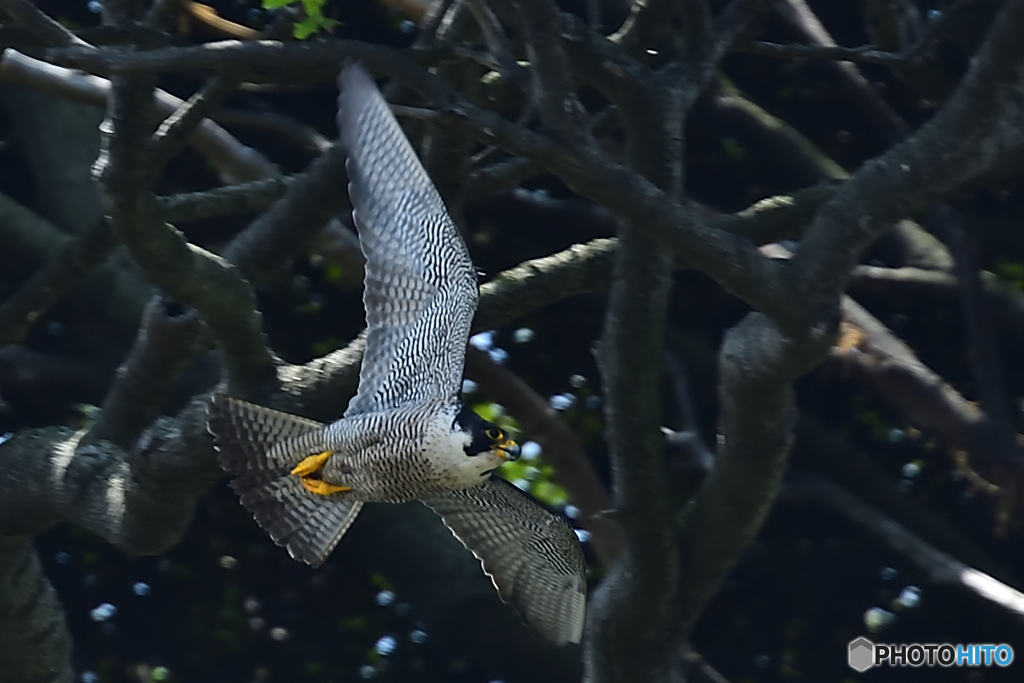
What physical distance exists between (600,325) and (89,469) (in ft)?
8.76

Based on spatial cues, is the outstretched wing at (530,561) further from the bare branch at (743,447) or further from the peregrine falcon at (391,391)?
the bare branch at (743,447)

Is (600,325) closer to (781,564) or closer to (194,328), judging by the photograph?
(781,564)

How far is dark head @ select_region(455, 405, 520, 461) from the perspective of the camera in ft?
12.9

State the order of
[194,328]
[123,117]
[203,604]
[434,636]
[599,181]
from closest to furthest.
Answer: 1. [599,181]
2. [123,117]
3. [194,328]
4. [434,636]
5. [203,604]

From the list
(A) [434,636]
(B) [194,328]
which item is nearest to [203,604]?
(A) [434,636]

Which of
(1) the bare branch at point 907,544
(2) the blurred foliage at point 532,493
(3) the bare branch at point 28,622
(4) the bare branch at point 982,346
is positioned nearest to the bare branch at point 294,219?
(3) the bare branch at point 28,622

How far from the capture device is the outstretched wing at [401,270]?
160 inches

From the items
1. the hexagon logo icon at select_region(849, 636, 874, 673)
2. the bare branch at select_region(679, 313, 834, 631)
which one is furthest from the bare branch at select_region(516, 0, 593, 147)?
the hexagon logo icon at select_region(849, 636, 874, 673)

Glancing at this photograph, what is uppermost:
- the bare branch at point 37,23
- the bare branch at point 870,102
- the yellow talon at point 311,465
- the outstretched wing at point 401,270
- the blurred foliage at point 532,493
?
the bare branch at point 37,23

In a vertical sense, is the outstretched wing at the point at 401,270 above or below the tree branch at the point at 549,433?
above

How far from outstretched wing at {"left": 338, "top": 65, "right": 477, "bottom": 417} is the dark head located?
12 centimetres

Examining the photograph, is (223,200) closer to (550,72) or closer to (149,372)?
(149,372)

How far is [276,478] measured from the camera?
442cm

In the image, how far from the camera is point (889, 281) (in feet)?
19.7
